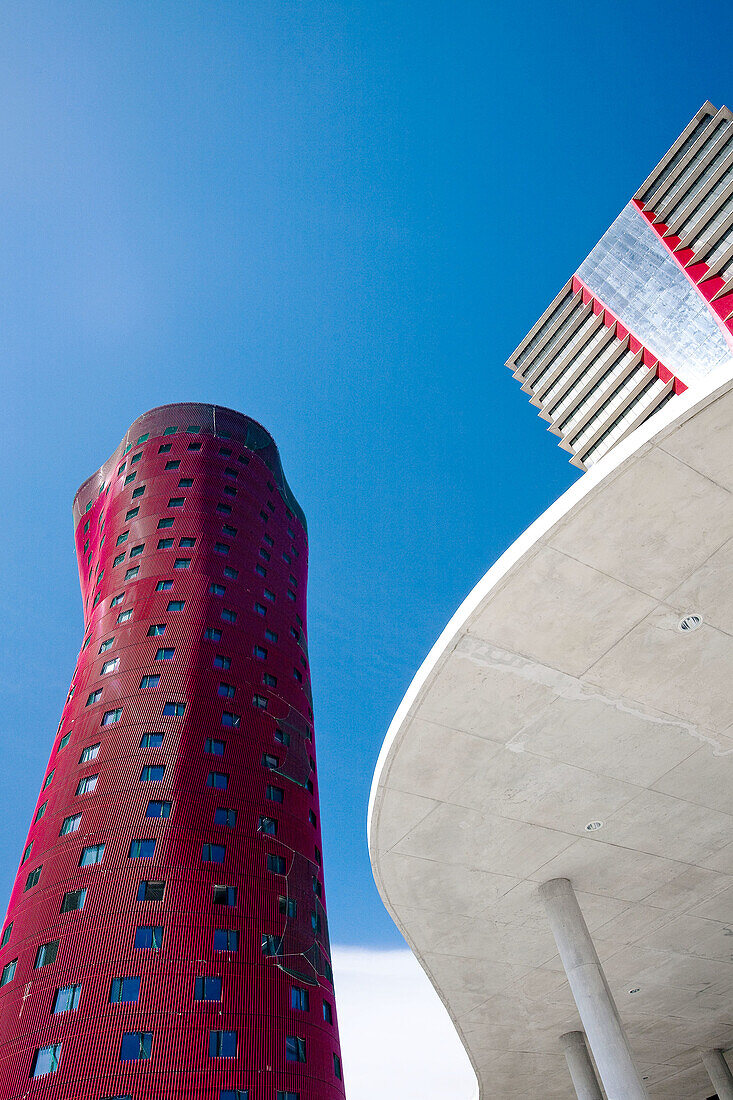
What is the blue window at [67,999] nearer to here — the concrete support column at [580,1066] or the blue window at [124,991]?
the blue window at [124,991]

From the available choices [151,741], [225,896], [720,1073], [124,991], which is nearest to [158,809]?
[151,741]

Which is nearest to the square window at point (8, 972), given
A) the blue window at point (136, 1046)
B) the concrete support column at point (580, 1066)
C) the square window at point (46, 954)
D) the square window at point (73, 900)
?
the square window at point (46, 954)

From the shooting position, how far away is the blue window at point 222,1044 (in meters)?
34.8

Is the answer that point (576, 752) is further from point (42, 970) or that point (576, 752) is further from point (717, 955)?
point (42, 970)

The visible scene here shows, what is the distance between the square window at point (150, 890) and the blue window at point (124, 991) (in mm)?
3929

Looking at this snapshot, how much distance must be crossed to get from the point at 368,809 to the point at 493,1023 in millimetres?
13518

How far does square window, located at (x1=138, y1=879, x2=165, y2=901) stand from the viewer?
128 ft

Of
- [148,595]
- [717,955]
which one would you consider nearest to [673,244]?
[148,595]

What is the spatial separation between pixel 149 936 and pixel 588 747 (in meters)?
30.9

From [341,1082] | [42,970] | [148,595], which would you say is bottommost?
[341,1082]

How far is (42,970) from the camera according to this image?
36938 mm

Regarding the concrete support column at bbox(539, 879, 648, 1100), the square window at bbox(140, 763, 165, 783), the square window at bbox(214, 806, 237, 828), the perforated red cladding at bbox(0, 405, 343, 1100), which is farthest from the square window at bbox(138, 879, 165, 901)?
the concrete support column at bbox(539, 879, 648, 1100)

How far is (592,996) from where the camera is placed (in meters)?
16.1

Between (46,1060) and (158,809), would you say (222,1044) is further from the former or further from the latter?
(158,809)
